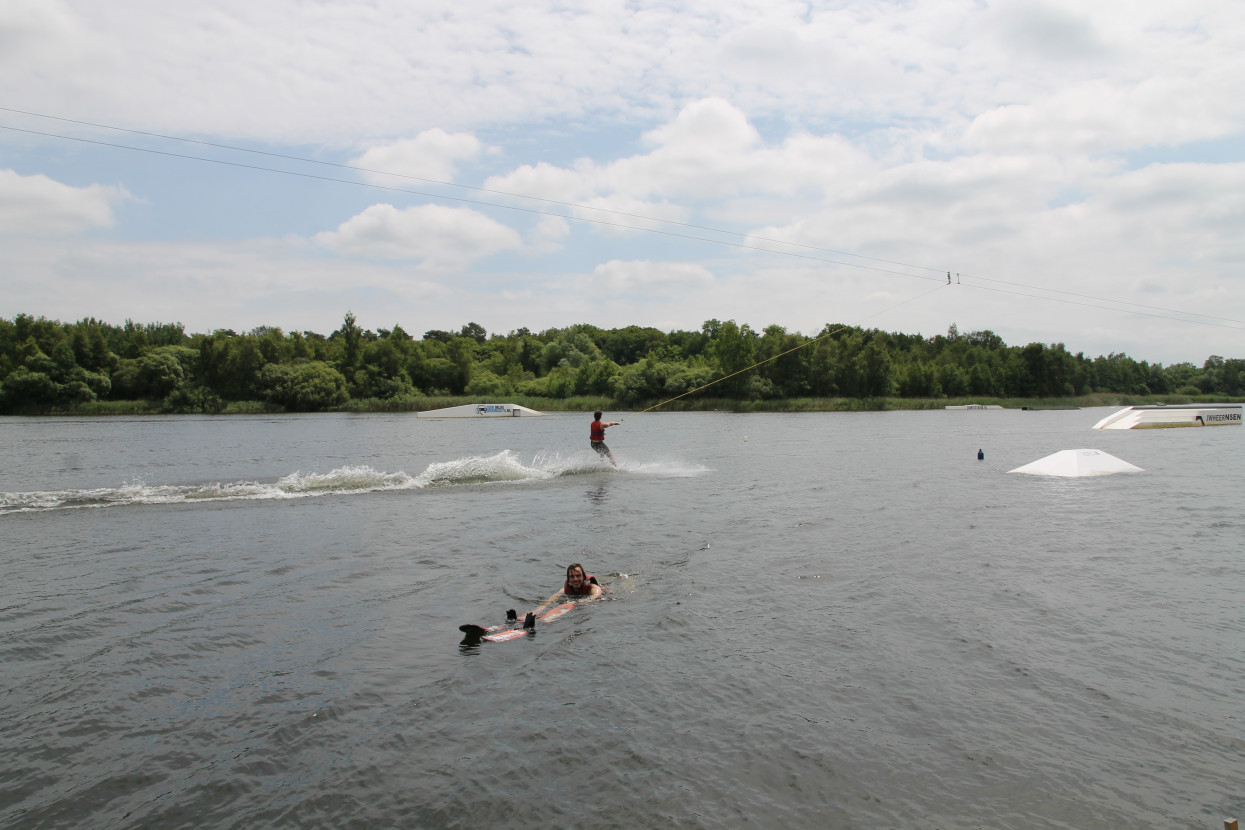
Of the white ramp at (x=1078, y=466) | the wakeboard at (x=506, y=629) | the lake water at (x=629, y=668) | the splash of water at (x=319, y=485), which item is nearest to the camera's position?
the lake water at (x=629, y=668)

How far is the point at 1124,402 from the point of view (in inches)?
5015

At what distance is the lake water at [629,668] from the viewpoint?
21.7 ft

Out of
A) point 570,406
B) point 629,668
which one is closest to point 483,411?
point 570,406

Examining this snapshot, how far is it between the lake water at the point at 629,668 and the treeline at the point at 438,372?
58.1 m

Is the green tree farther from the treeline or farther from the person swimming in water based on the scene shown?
the person swimming in water

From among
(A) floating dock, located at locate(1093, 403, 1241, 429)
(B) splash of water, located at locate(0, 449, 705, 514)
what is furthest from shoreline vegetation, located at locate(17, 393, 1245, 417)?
(B) splash of water, located at locate(0, 449, 705, 514)

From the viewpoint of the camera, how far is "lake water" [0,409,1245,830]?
6.62 meters

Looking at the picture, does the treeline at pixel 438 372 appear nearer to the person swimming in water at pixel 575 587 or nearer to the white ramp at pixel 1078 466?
the white ramp at pixel 1078 466

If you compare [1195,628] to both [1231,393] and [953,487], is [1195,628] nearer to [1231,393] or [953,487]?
[953,487]

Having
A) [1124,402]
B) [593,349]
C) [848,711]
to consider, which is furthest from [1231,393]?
[848,711]

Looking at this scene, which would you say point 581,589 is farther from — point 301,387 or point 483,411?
point 301,387

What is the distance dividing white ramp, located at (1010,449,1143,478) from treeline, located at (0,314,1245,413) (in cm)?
4415

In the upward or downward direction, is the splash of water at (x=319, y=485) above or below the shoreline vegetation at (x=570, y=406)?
below

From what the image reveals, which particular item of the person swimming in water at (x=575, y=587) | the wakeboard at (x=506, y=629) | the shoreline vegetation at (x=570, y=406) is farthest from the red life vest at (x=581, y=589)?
the shoreline vegetation at (x=570, y=406)
